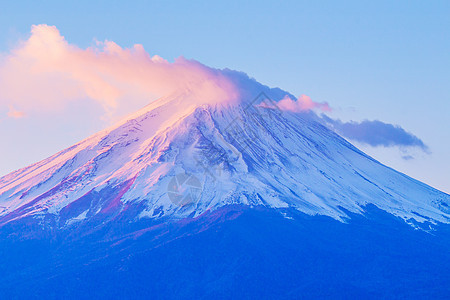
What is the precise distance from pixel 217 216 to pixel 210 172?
1033 cm

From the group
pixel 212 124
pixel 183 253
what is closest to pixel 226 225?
pixel 183 253

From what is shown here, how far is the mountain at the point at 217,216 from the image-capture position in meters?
88.2

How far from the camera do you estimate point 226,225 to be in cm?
9588

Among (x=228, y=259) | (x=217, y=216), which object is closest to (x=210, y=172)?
(x=217, y=216)

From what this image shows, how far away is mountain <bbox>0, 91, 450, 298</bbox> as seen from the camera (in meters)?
88.2

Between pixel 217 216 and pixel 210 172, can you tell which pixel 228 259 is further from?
pixel 210 172

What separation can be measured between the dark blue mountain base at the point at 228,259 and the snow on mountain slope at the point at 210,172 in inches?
133

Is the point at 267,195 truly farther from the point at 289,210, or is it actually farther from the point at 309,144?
the point at 309,144

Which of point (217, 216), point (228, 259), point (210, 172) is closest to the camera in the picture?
point (228, 259)

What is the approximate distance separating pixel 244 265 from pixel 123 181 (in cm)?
2211

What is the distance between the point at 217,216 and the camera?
97.7 metres

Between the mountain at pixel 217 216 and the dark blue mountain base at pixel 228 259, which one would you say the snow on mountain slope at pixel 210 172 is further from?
the dark blue mountain base at pixel 228 259

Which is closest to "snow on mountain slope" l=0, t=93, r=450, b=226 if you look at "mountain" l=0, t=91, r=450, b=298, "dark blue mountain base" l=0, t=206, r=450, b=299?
"mountain" l=0, t=91, r=450, b=298

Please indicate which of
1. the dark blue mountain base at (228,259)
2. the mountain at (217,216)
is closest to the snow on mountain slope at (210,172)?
the mountain at (217,216)
